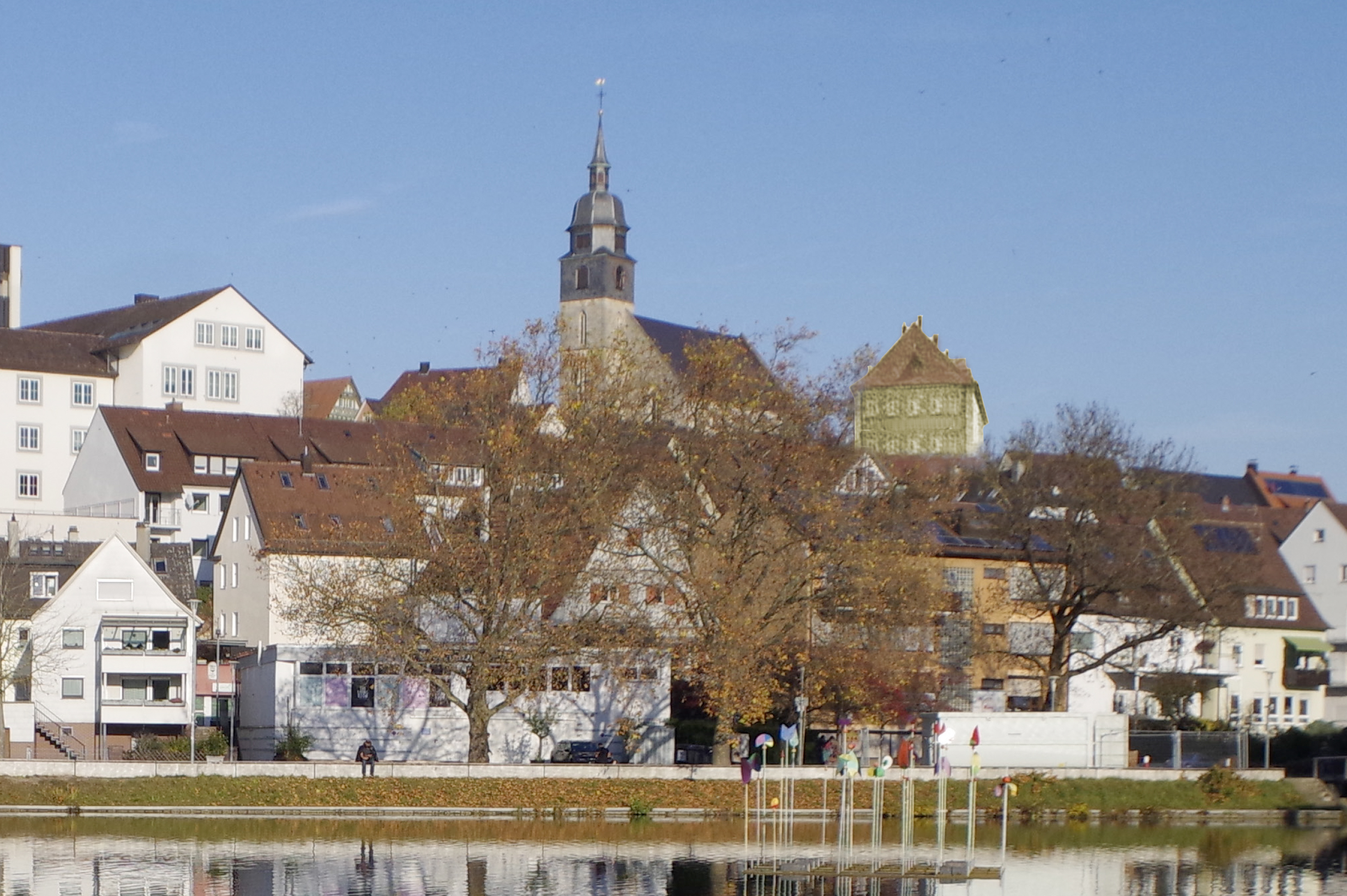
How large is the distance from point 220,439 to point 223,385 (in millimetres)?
16018

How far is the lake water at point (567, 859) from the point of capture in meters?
43.4

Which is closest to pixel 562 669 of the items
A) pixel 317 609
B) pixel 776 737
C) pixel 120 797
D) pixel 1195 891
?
pixel 776 737

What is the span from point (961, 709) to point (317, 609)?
30436 millimetres

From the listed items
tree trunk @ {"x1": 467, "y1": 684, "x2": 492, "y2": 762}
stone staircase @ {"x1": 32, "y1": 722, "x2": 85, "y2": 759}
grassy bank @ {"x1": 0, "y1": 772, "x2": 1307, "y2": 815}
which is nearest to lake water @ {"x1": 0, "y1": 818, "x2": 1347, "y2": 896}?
grassy bank @ {"x1": 0, "y1": 772, "x2": 1307, "y2": 815}

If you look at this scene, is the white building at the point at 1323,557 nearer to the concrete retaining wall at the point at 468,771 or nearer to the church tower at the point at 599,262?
the concrete retaining wall at the point at 468,771

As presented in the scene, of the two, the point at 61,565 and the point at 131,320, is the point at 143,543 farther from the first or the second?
the point at 131,320

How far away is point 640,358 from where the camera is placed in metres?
73.2

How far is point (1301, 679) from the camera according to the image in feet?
333

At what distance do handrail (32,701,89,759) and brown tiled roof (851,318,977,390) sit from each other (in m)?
81.4

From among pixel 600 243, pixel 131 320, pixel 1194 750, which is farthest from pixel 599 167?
pixel 1194 750

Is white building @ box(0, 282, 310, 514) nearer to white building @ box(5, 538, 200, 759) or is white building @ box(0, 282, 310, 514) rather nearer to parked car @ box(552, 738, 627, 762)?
white building @ box(5, 538, 200, 759)

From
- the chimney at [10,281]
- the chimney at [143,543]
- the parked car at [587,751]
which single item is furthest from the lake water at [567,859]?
the chimney at [10,281]

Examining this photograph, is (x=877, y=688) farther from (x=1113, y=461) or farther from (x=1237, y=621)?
(x=1237, y=621)

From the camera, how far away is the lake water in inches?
1708
